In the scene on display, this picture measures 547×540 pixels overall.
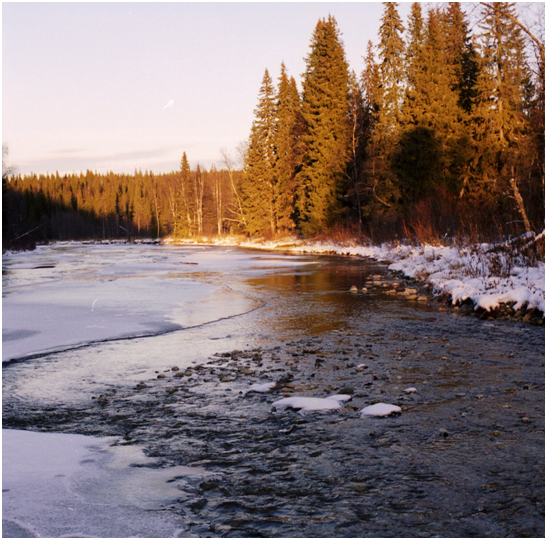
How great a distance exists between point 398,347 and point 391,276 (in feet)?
35.3

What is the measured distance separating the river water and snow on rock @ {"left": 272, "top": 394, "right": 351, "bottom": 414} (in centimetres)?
13

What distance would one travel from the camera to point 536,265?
12023mm

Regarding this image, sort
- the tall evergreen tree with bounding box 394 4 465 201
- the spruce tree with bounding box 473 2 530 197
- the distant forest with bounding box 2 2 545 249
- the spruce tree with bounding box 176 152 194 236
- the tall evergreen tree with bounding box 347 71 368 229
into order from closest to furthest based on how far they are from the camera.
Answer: the distant forest with bounding box 2 2 545 249, the spruce tree with bounding box 473 2 530 197, the tall evergreen tree with bounding box 394 4 465 201, the tall evergreen tree with bounding box 347 71 368 229, the spruce tree with bounding box 176 152 194 236

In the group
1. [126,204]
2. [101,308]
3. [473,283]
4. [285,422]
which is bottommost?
[285,422]

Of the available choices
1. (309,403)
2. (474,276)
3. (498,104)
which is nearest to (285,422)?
(309,403)

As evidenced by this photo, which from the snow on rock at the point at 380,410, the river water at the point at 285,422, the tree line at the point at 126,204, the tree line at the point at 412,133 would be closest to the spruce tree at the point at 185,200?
the tree line at the point at 126,204

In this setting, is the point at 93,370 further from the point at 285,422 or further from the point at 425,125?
the point at 425,125

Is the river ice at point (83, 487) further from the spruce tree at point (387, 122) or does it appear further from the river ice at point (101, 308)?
the spruce tree at point (387, 122)

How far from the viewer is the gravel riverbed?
3346 millimetres

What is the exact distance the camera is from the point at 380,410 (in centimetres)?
515

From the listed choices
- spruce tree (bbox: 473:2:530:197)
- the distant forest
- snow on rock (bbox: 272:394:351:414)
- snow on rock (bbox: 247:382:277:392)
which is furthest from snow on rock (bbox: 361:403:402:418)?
spruce tree (bbox: 473:2:530:197)

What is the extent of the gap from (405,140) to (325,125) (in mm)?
A: 8024

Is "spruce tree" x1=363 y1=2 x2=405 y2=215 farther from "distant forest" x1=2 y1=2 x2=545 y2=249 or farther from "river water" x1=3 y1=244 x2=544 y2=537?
"river water" x1=3 y1=244 x2=544 y2=537

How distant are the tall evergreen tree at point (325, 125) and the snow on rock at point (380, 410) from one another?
32142 mm
